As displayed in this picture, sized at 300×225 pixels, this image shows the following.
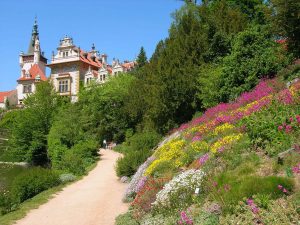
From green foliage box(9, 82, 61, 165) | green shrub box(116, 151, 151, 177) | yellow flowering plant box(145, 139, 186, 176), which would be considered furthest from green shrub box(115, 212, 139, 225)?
green foliage box(9, 82, 61, 165)

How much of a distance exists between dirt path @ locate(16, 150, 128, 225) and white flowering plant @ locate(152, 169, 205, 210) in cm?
195

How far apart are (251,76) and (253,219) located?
1407 cm

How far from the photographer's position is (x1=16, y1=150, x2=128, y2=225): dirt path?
1138 centimetres

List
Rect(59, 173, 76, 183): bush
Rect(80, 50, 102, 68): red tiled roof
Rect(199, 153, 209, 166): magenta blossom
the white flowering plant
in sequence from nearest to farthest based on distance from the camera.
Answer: the white flowering plant < Rect(199, 153, 209, 166): magenta blossom < Rect(59, 173, 76, 183): bush < Rect(80, 50, 102, 68): red tiled roof

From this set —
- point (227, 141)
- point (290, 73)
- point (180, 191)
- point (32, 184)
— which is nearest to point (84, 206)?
point (32, 184)

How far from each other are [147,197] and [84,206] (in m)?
3.25

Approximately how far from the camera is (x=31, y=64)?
3674 inches

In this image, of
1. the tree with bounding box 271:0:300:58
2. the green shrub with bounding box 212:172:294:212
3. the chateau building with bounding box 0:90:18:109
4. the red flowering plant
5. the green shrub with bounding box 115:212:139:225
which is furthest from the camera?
the chateau building with bounding box 0:90:18:109

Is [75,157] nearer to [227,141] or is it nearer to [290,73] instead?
[290,73]

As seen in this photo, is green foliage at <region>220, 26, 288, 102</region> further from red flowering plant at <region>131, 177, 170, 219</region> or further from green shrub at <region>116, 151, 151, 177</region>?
red flowering plant at <region>131, 177, 170, 219</region>

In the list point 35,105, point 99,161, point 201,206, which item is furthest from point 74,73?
point 201,206

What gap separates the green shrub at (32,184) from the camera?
16.5 m

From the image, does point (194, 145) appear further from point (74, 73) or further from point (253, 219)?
point (74, 73)

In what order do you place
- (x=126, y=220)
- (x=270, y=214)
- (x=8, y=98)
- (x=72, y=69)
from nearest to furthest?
(x=270, y=214) → (x=126, y=220) → (x=72, y=69) → (x=8, y=98)
